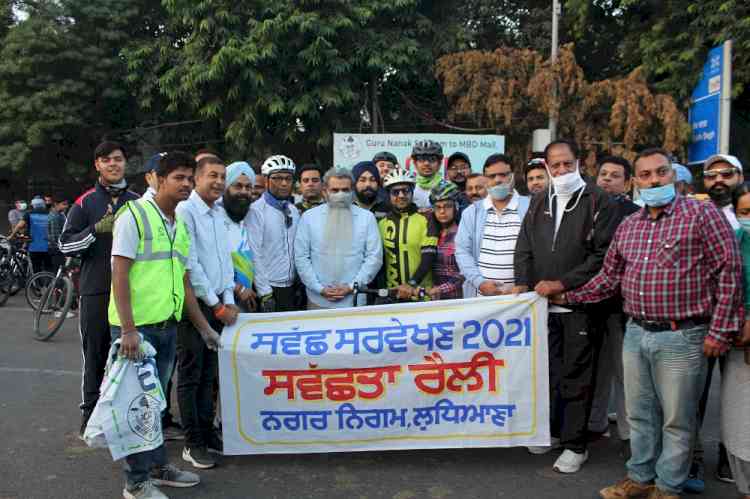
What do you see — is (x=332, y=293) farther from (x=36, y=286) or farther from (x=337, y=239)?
(x=36, y=286)

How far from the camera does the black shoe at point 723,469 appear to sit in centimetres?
Result: 393

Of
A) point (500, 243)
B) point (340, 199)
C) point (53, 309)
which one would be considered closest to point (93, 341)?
point (340, 199)

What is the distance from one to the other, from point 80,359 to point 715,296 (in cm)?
640

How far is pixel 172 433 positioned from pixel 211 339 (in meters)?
1.09

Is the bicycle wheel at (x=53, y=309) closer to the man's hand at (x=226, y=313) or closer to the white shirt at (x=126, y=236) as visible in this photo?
the man's hand at (x=226, y=313)

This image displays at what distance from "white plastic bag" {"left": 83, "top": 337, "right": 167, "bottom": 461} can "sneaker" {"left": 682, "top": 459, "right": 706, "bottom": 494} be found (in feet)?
9.95

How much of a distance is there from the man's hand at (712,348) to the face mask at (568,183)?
Answer: 123 cm

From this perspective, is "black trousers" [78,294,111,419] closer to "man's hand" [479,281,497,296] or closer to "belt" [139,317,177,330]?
"belt" [139,317,177,330]

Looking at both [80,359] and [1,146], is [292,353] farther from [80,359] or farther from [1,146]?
[1,146]

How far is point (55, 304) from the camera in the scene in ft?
28.6

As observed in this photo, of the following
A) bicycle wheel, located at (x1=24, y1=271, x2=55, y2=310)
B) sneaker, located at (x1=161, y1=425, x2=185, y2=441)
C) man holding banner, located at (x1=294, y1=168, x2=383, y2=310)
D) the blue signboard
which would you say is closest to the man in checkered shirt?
Result: man holding banner, located at (x1=294, y1=168, x2=383, y2=310)

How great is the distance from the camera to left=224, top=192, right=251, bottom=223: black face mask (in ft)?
15.1

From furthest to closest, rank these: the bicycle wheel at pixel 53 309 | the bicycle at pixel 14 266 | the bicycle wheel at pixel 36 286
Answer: the bicycle at pixel 14 266
the bicycle wheel at pixel 36 286
the bicycle wheel at pixel 53 309

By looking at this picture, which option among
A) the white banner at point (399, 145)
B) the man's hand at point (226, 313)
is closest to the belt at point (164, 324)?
the man's hand at point (226, 313)
